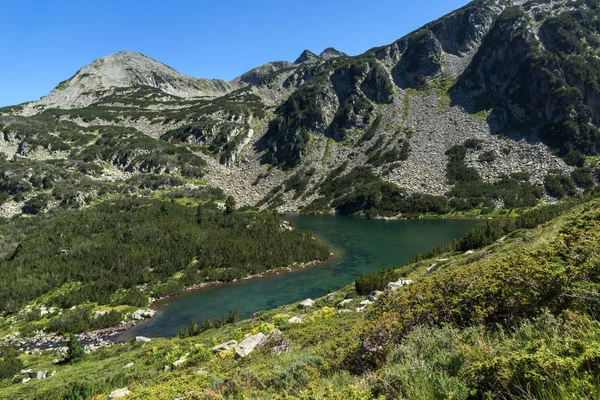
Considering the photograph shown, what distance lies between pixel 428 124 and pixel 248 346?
12591 centimetres

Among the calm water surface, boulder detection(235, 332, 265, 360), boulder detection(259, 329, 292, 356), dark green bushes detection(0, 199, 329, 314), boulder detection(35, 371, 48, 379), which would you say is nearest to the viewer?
boulder detection(259, 329, 292, 356)

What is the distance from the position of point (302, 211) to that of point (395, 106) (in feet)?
223

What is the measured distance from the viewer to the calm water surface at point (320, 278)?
34969 millimetres

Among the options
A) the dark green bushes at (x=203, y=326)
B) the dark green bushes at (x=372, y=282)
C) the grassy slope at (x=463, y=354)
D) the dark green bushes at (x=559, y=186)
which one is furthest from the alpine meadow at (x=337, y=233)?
the dark green bushes at (x=559, y=186)

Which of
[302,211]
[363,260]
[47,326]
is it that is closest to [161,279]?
[47,326]

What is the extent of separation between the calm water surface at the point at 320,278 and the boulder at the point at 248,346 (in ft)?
68.1

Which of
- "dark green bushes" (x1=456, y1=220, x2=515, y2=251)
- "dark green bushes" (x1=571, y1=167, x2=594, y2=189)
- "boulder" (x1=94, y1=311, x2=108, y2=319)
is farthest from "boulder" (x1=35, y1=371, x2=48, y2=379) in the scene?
"dark green bushes" (x1=571, y1=167, x2=594, y2=189)

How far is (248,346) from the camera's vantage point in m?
13.0

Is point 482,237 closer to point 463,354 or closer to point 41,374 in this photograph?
point 463,354

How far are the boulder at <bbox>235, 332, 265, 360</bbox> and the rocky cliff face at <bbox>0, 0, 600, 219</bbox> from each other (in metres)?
83.6

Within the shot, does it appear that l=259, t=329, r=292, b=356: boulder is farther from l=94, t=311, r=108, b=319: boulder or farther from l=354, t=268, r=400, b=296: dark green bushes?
l=94, t=311, r=108, b=319: boulder

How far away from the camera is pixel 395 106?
13788 centimetres

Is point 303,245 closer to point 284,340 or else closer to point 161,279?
point 161,279

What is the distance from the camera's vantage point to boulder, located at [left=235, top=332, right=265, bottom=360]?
12.3 m
